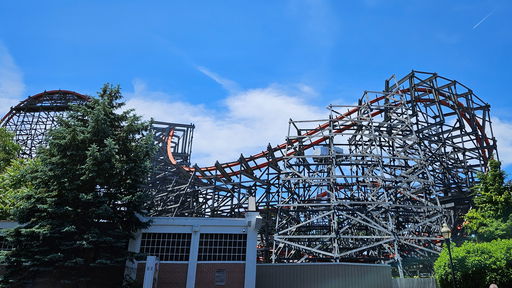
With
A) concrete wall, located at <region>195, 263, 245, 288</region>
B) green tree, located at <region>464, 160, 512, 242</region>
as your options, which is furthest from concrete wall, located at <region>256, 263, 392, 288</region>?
green tree, located at <region>464, 160, 512, 242</region>

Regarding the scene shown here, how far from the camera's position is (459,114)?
98.9 ft

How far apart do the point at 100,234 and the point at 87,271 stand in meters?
1.92

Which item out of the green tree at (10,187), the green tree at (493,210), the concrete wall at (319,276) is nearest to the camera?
the concrete wall at (319,276)

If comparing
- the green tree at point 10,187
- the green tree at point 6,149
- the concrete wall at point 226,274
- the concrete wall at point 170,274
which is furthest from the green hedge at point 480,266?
the green tree at point 6,149

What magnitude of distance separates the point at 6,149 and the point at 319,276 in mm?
23738

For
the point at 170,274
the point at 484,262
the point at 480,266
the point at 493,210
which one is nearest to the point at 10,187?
the point at 170,274

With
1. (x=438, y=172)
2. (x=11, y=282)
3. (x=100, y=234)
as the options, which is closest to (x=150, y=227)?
(x=100, y=234)

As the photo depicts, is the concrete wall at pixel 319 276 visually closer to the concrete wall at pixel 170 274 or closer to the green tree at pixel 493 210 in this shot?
the concrete wall at pixel 170 274

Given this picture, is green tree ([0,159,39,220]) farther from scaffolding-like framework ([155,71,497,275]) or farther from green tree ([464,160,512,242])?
green tree ([464,160,512,242])

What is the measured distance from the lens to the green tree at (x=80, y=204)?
1511 centimetres

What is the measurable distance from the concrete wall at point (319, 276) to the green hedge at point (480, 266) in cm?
339

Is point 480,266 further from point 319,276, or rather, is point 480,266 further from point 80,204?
point 80,204

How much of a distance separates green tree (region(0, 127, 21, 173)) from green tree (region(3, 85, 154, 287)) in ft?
39.6

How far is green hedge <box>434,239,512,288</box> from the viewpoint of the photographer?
15.1 meters
